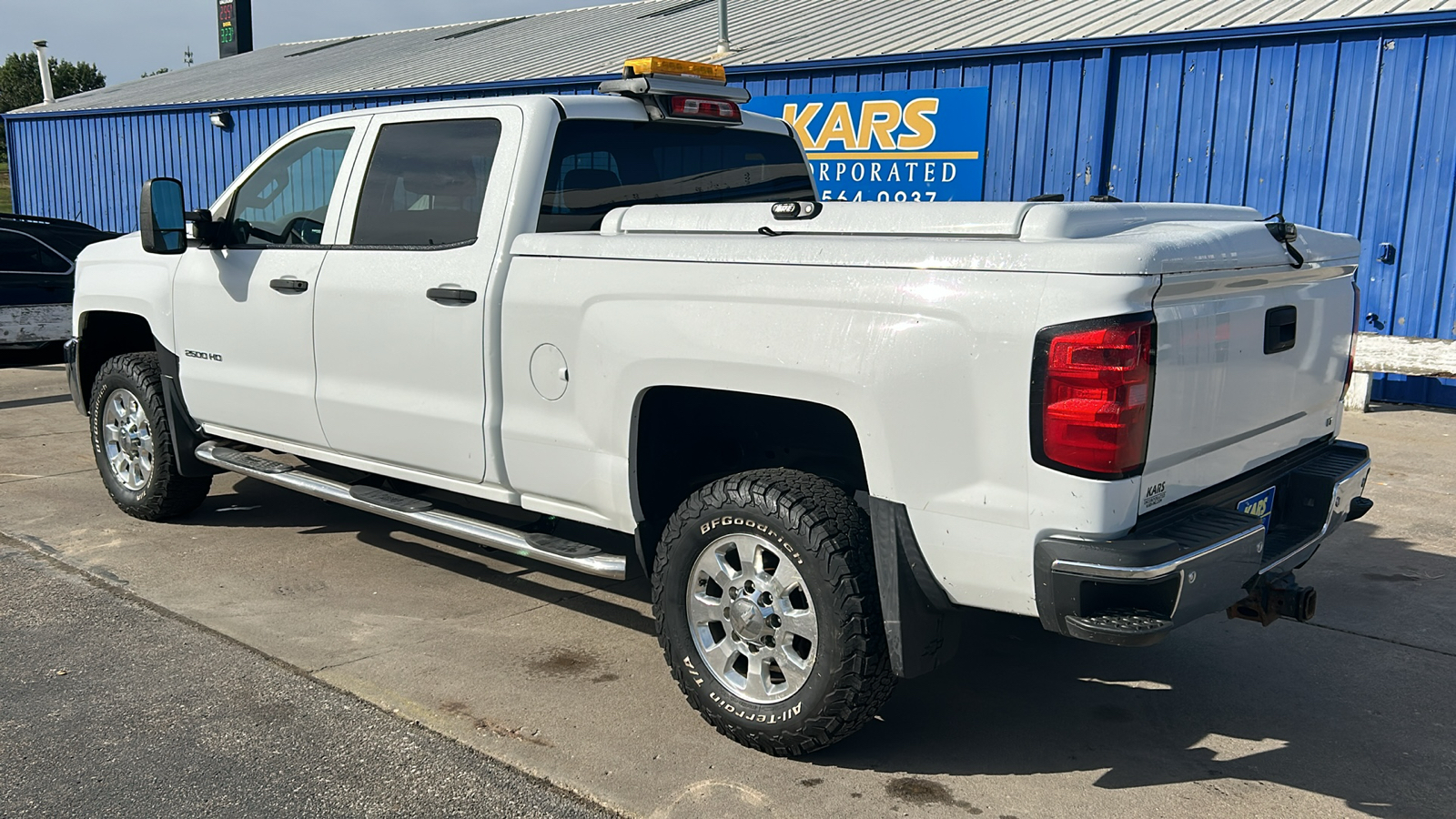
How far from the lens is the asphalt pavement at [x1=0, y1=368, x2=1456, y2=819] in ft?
11.1

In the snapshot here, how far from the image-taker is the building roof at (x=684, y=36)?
1058 centimetres

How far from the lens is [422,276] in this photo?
4.40m

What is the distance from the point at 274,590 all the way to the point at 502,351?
5.86 ft

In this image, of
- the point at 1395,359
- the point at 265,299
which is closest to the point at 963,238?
the point at 265,299

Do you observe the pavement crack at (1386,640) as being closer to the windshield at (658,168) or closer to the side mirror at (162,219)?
the windshield at (658,168)

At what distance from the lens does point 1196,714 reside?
3910mm

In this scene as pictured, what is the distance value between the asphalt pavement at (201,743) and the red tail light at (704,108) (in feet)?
8.53

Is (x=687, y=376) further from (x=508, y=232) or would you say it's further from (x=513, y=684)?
(x=513, y=684)

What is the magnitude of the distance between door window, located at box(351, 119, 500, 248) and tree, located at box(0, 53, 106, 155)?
3149 inches

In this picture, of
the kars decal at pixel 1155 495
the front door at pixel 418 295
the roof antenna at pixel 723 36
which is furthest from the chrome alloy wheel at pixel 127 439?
the roof antenna at pixel 723 36

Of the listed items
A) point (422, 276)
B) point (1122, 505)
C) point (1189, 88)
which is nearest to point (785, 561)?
point (1122, 505)

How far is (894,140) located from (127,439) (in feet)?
26.6

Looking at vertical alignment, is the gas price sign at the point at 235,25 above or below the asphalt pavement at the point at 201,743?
above

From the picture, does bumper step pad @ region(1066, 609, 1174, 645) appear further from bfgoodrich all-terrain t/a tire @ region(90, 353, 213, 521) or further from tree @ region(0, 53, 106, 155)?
tree @ region(0, 53, 106, 155)
